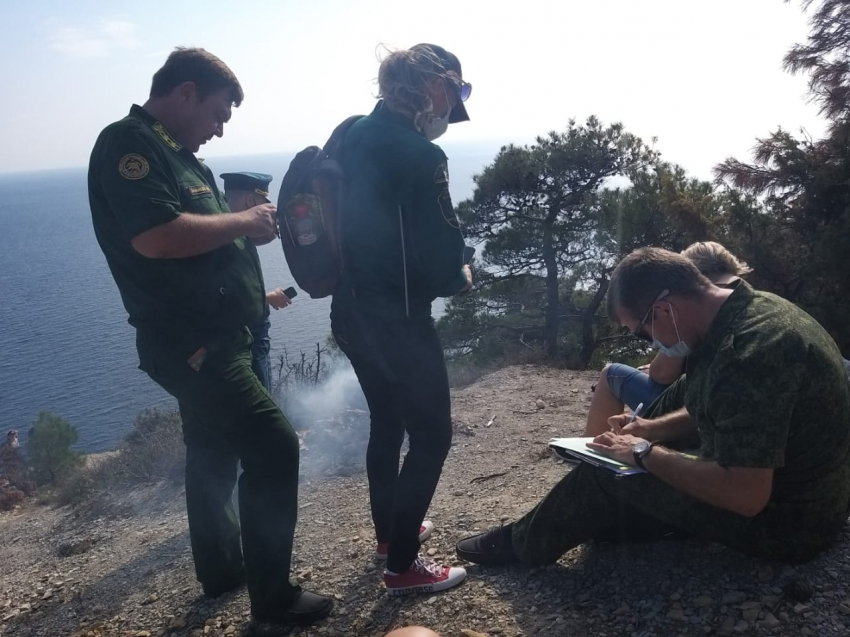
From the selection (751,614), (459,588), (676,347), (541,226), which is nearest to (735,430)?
(676,347)

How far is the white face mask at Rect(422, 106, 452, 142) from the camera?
2.58 meters

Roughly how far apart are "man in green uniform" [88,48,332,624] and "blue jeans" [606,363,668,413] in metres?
1.68

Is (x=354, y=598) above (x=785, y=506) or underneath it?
underneath

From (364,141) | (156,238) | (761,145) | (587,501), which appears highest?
(761,145)

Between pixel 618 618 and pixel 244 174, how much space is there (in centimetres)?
284

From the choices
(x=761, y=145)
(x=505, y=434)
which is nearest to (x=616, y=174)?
(x=761, y=145)

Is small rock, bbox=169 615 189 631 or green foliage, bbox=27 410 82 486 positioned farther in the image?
green foliage, bbox=27 410 82 486

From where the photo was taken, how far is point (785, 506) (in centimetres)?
223

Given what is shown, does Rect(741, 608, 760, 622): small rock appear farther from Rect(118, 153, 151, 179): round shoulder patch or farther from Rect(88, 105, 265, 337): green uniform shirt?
Rect(118, 153, 151, 179): round shoulder patch

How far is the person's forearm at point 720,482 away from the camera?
198cm

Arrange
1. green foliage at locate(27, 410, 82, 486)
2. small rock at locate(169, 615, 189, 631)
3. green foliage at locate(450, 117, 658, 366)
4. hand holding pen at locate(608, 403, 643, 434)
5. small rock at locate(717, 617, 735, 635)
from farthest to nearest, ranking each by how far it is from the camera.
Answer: green foliage at locate(27, 410, 82, 486), green foliage at locate(450, 117, 658, 366), small rock at locate(169, 615, 189, 631), hand holding pen at locate(608, 403, 643, 434), small rock at locate(717, 617, 735, 635)

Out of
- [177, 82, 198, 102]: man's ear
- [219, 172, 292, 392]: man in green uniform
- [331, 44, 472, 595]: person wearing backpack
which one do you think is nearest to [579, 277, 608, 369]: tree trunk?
[219, 172, 292, 392]: man in green uniform

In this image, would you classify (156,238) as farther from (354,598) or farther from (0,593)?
(0,593)

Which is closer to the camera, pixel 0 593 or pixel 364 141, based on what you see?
Result: pixel 364 141
